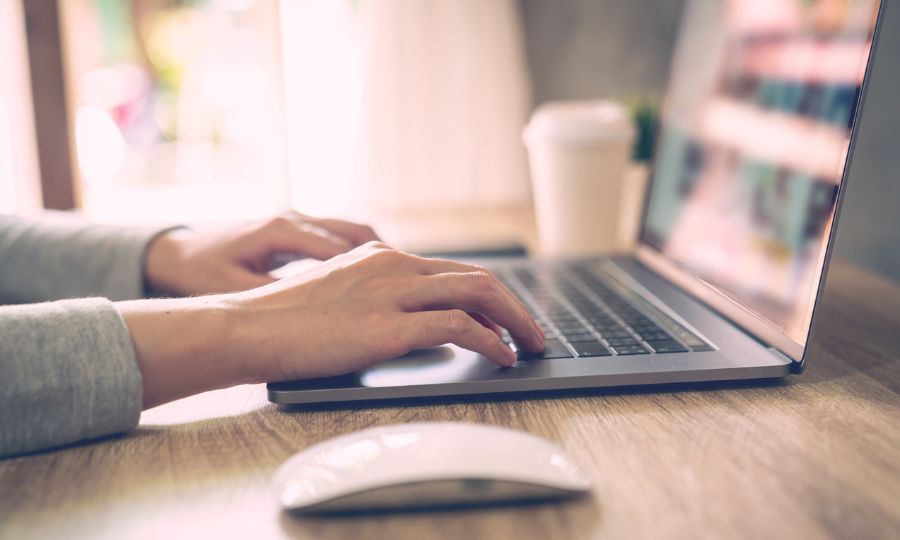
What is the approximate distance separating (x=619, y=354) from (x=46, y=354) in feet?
1.25

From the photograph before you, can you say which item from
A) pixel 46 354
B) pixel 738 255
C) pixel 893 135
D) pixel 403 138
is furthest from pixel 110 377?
pixel 403 138

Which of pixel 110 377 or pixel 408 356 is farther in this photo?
pixel 408 356

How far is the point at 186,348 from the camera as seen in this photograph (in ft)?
1.59

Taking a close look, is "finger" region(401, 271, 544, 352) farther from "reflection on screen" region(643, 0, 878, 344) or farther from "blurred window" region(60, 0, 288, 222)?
"blurred window" region(60, 0, 288, 222)

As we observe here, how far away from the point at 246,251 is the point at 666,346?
42 cm

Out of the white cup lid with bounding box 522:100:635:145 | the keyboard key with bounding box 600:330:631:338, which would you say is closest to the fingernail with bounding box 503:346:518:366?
the keyboard key with bounding box 600:330:631:338

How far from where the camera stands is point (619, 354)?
0.54 meters

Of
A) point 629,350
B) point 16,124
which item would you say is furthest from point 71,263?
point 16,124

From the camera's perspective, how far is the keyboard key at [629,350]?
542 mm

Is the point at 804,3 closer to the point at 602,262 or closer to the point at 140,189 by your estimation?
the point at 602,262

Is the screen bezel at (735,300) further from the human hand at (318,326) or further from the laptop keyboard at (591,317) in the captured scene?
the human hand at (318,326)

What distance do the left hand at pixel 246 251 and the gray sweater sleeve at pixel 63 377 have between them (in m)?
0.26

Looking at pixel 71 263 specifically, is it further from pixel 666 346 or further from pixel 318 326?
pixel 666 346

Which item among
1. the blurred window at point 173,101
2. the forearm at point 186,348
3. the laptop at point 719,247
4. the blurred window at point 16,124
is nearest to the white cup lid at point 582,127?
the laptop at point 719,247
